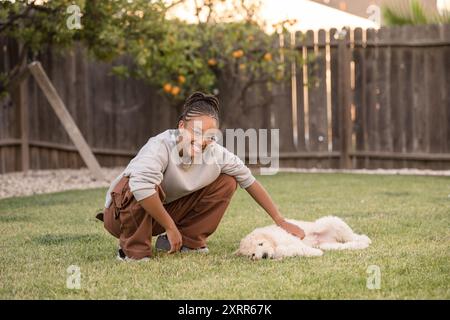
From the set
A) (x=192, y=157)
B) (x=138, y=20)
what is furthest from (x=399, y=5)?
(x=192, y=157)

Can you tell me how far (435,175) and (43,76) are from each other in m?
5.79

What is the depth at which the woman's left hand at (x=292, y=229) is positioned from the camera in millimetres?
5242

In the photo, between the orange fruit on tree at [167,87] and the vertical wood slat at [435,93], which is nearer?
the vertical wood slat at [435,93]

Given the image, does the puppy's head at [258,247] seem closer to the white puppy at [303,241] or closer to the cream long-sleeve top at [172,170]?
the white puppy at [303,241]

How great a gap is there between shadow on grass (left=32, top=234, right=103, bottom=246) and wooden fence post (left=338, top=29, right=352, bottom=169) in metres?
7.06

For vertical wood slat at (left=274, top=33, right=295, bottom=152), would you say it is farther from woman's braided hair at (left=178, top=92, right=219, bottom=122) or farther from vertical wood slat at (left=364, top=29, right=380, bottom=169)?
woman's braided hair at (left=178, top=92, right=219, bottom=122)

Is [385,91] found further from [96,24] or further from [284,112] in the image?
[96,24]

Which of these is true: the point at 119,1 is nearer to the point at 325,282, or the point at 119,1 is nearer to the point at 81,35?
the point at 81,35

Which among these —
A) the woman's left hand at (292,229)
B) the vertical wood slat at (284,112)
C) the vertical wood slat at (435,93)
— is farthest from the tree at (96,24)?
the woman's left hand at (292,229)

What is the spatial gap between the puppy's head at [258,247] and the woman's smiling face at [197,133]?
672mm

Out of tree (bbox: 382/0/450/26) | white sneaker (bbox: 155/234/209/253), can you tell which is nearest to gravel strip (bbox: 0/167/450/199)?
tree (bbox: 382/0/450/26)

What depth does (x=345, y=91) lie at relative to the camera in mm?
12406

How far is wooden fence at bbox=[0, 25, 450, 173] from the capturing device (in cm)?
1200

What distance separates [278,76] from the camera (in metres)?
12.4
